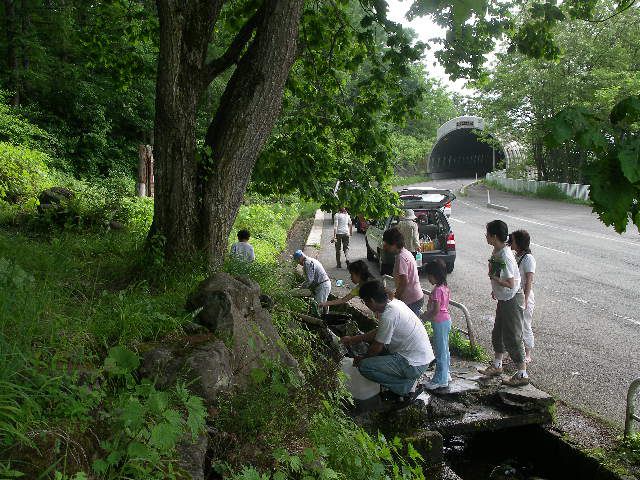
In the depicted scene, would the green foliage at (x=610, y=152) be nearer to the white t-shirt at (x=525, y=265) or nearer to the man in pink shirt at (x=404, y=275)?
the white t-shirt at (x=525, y=265)

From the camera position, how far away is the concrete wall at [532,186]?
1211 inches

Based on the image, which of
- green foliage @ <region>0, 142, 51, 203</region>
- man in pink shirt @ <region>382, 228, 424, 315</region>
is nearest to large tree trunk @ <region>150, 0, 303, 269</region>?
man in pink shirt @ <region>382, 228, 424, 315</region>

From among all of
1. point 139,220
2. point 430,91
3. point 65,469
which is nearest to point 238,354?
point 65,469

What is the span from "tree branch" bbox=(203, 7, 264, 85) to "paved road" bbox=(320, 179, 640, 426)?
5405 mm

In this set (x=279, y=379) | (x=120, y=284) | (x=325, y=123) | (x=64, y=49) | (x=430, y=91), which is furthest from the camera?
(x=430, y=91)

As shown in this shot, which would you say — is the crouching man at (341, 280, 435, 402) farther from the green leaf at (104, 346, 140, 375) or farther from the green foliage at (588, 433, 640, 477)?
the green leaf at (104, 346, 140, 375)

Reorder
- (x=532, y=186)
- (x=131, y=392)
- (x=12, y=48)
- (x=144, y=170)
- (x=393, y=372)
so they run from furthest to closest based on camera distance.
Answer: (x=532, y=186), (x=12, y=48), (x=144, y=170), (x=393, y=372), (x=131, y=392)

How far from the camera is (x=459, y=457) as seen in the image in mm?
5848

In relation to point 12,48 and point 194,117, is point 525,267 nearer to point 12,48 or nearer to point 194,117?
point 194,117

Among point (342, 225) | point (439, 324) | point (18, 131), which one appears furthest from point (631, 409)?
point (18, 131)

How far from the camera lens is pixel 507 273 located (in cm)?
641

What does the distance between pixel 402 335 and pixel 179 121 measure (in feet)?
10.6

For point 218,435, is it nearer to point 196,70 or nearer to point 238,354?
point 238,354

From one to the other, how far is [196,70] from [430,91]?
57040 millimetres
